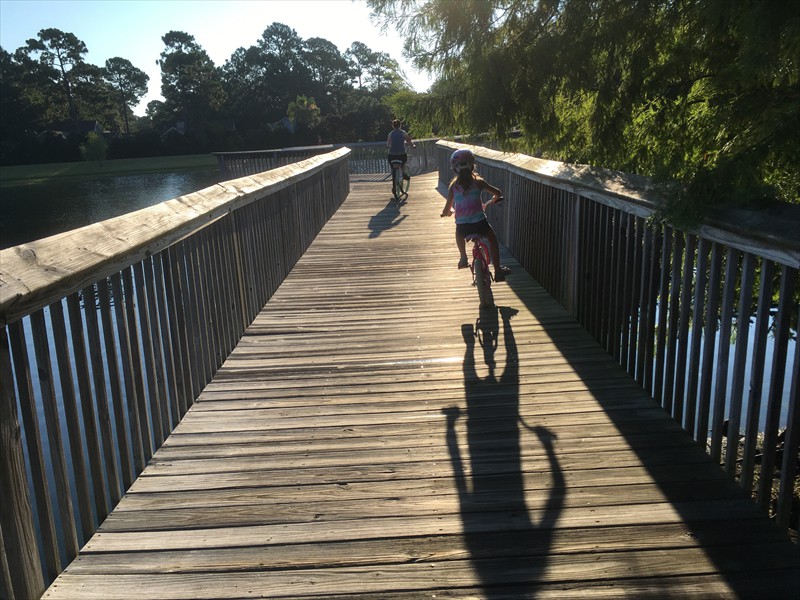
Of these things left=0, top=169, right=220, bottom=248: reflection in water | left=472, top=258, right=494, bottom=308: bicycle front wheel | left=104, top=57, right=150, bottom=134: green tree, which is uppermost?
left=104, top=57, right=150, bottom=134: green tree

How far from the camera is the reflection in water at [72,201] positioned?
25344mm

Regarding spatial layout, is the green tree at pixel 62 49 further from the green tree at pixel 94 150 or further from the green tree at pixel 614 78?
the green tree at pixel 614 78

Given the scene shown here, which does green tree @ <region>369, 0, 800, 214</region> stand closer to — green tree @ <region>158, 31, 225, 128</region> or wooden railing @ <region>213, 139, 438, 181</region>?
wooden railing @ <region>213, 139, 438, 181</region>

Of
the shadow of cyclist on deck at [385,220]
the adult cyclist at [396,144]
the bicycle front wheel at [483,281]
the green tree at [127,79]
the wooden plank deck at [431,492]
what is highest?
the green tree at [127,79]

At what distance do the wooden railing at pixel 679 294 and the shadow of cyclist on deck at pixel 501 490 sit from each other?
791 mm


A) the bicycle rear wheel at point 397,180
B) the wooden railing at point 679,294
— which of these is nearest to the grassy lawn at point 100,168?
the bicycle rear wheel at point 397,180

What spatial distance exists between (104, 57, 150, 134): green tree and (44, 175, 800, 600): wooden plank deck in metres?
131

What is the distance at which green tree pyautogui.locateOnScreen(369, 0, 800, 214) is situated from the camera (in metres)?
4.36

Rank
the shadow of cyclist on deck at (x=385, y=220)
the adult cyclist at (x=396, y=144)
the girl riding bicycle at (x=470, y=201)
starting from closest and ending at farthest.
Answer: the girl riding bicycle at (x=470, y=201) → the shadow of cyclist on deck at (x=385, y=220) → the adult cyclist at (x=396, y=144)

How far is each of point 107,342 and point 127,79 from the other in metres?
138

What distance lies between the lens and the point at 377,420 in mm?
3977

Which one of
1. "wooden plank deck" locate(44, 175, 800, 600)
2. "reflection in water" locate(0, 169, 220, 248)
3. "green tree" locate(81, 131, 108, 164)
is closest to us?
"wooden plank deck" locate(44, 175, 800, 600)

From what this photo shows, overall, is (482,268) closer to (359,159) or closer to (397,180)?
(397,180)

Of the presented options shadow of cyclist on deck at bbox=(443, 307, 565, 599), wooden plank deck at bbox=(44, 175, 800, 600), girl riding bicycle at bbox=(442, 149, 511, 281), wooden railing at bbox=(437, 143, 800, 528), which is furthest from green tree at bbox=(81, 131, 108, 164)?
shadow of cyclist on deck at bbox=(443, 307, 565, 599)
